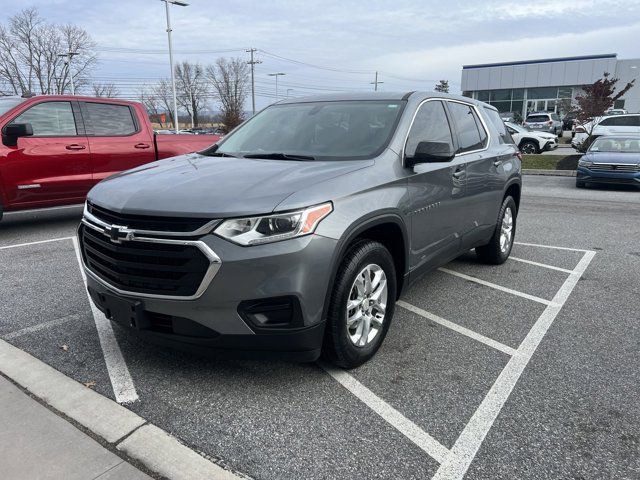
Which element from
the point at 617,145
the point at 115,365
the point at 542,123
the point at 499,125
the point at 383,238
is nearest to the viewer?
the point at 115,365

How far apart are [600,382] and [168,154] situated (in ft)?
23.4

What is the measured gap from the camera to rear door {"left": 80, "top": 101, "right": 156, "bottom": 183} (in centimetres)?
759

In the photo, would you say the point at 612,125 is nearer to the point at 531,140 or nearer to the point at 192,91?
the point at 531,140

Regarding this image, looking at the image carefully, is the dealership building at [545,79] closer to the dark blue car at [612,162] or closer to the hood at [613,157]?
the dark blue car at [612,162]

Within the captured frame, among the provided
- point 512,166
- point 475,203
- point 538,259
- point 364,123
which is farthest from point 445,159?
point 538,259

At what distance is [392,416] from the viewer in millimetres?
2807

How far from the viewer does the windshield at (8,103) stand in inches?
271

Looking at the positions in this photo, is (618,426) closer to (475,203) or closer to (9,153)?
(475,203)

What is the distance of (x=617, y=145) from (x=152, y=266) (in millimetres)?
13932

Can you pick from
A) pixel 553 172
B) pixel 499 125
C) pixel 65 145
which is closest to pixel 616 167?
pixel 553 172

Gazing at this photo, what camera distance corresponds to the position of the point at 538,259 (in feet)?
20.3

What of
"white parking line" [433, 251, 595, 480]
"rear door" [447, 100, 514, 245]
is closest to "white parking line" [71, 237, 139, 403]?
"white parking line" [433, 251, 595, 480]

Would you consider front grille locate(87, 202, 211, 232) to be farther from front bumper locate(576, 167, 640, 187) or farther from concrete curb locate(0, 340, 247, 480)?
front bumper locate(576, 167, 640, 187)

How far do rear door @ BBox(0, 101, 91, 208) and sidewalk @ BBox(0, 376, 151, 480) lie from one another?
16.1ft
